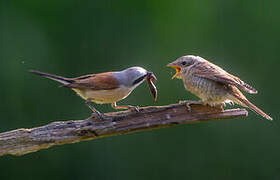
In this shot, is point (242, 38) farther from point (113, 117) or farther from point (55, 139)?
point (55, 139)

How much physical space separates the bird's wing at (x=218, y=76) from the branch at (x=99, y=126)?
29cm

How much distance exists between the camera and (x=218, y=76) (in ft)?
14.9

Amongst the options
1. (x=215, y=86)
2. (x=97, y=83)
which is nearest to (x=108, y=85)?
(x=97, y=83)

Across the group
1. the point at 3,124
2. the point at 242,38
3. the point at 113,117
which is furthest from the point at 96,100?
the point at 242,38

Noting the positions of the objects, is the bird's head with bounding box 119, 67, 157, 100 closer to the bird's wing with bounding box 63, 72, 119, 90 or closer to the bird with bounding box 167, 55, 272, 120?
the bird's wing with bounding box 63, 72, 119, 90

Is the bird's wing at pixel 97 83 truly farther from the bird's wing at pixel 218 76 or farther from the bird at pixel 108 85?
the bird's wing at pixel 218 76

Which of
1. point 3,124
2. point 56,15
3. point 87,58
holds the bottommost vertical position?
point 3,124

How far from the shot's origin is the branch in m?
3.95

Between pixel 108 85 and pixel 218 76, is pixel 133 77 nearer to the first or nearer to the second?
pixel 108 85

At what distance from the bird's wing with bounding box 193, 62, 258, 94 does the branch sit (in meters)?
0.29

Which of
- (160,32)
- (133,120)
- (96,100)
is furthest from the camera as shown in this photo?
(160,32)

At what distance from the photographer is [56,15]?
6.33 m

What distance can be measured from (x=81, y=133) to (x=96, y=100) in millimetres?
640

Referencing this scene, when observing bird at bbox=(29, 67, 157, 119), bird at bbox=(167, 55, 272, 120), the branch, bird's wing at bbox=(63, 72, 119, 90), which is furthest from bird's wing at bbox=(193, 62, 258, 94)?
bird's wing at bbox=(63, 72, 119, 90)
